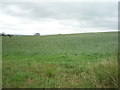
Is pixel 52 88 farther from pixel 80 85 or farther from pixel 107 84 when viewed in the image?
pixel 107 84

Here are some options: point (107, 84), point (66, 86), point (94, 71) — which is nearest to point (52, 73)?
point (66, 86)

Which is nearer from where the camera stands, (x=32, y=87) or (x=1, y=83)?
(x=32, y=87)

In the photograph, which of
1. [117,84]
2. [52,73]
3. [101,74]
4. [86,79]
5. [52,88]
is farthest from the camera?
[52,73]

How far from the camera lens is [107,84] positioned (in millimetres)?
3580

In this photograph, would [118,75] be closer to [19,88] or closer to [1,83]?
[19,88]

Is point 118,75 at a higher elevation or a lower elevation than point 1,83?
higher

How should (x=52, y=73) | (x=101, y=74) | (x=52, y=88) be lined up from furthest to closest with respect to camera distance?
(x=52, y=73) < (x=101, y=74) < (x=52, y=88)

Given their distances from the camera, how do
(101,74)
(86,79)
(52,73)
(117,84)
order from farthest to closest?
(52,73), (86,79), (101,74), (117,84)

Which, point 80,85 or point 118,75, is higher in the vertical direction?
point 118,75

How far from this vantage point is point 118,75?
3.30m

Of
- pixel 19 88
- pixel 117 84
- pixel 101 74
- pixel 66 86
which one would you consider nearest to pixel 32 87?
pixel 19 88

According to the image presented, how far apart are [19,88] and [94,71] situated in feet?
7.74

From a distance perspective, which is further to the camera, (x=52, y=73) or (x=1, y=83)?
(x=52, y=73)

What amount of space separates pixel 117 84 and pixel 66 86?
1.33 meters
